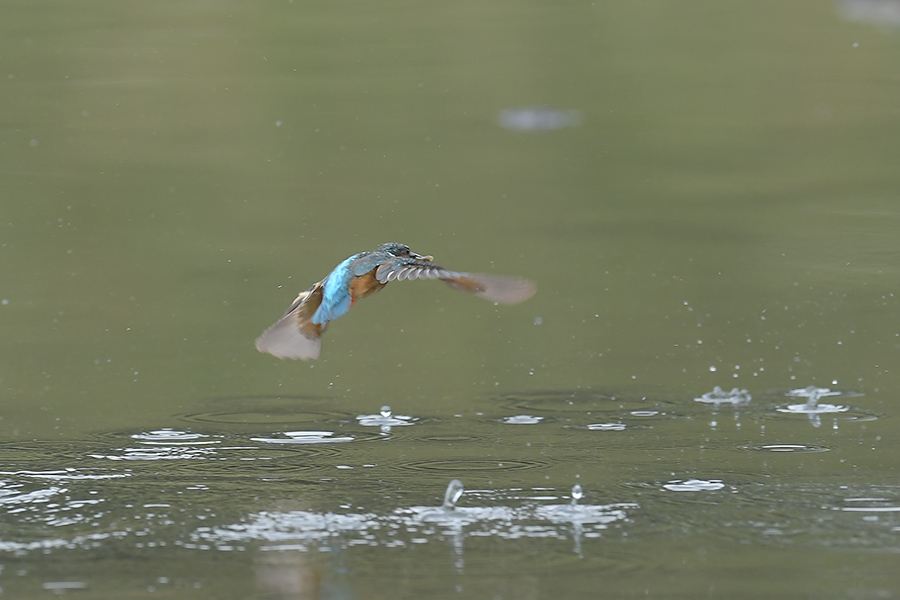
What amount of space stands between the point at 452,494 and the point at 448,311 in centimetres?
206

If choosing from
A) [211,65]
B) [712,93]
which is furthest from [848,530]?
[211,65]

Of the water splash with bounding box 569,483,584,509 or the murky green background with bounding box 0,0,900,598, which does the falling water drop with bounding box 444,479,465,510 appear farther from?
the water splash with bounding box 569,483,584,509

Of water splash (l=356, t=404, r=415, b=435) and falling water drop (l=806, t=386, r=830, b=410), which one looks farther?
falling water drop (l=806, t=386, r=830, b=410)

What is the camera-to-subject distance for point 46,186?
673cm

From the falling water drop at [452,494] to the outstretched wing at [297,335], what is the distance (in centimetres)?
42

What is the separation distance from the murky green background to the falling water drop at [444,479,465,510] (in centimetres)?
5

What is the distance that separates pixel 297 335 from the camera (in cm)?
334

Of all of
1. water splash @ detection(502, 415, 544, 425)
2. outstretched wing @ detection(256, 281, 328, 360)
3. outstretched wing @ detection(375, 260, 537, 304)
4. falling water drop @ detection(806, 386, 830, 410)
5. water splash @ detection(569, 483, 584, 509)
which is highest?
outstretched wing @ detection(375, 260, 537, 304)

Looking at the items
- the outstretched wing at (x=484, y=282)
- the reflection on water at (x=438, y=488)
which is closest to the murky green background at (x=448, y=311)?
the reflection on water at (x=438, y=488)

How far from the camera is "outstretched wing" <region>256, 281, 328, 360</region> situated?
330 centimetres

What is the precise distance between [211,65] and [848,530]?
278 inches

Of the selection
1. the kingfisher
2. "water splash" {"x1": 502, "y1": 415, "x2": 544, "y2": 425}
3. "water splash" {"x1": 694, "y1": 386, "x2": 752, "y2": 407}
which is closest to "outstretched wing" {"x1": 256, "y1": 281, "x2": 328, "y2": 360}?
the kingfisher

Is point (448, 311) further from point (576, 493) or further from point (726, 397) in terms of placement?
point (576, 493)

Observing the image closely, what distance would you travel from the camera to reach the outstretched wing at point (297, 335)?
330 cm
